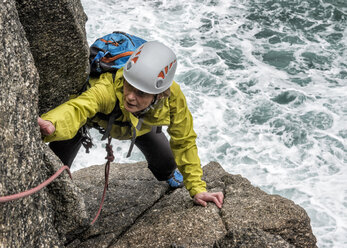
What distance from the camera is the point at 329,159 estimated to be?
9656 millimetres

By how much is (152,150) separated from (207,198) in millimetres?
1011

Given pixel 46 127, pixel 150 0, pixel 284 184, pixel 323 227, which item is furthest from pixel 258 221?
pixel 150 0

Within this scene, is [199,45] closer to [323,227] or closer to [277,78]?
[277,78]

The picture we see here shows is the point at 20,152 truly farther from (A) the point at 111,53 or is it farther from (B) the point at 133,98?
(A) the point at 111,53

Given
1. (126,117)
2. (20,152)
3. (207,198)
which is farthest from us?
(207,198)

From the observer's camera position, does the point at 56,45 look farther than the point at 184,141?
No

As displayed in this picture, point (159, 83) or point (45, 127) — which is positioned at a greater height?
point (45, 127)

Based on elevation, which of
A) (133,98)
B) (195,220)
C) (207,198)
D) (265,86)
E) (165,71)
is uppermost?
(165,71)

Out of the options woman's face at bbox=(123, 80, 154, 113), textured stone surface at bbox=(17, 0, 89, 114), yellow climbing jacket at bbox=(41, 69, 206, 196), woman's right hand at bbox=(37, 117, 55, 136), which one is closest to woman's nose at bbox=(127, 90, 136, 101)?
woman's face at bbox=(123, 80, 154, 113)

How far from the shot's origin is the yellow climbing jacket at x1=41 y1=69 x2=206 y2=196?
340cm

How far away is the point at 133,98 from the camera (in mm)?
3881

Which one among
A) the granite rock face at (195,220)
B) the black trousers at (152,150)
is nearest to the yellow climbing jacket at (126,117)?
the granite rock face at (195,220)

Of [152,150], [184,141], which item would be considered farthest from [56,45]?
[152,150]

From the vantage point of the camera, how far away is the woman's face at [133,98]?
12.7 feet
